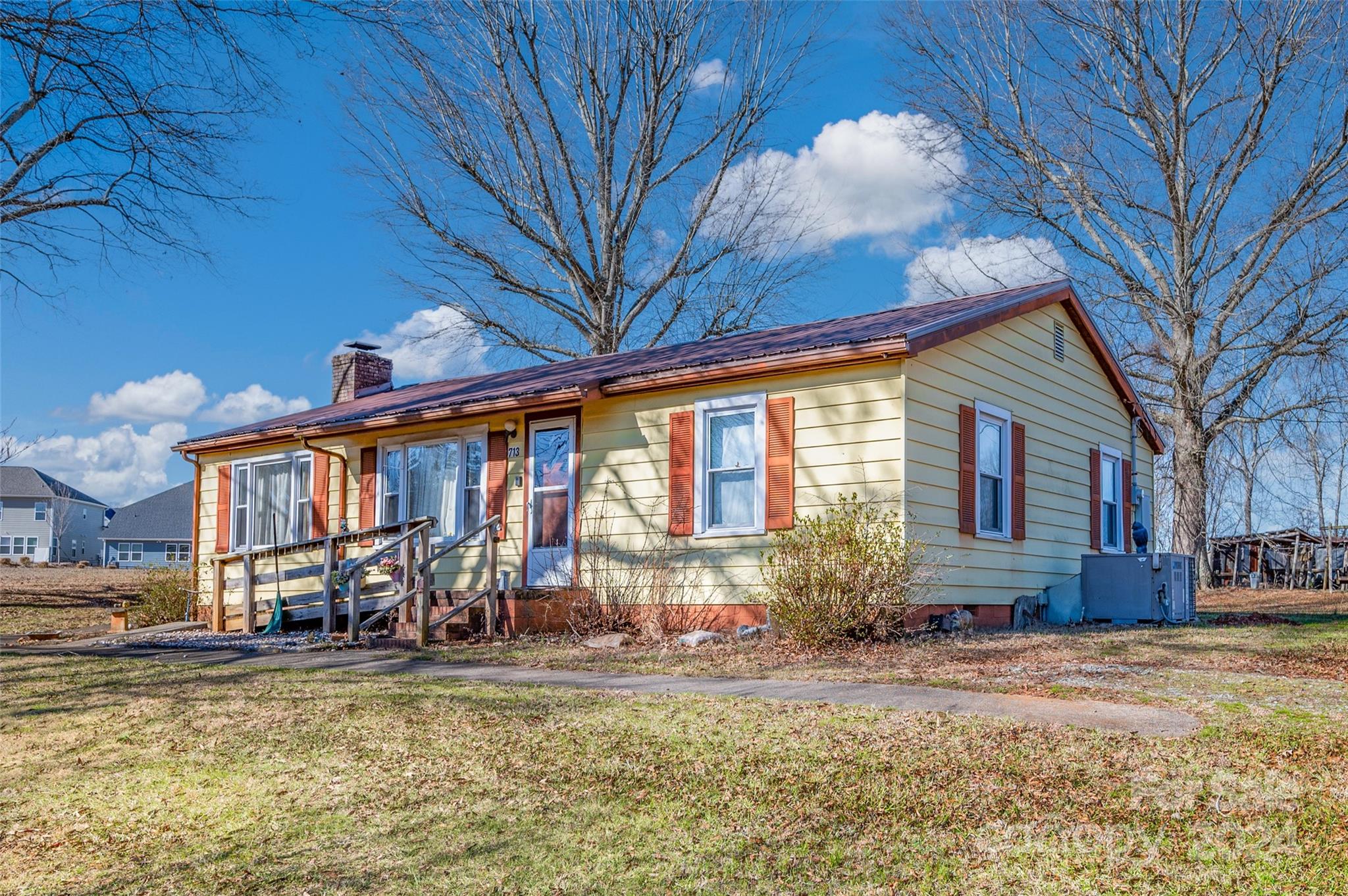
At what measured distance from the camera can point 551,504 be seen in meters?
13.7

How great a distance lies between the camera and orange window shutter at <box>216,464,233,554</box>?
18.1m

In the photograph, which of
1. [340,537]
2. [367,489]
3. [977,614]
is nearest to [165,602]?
[367,489]

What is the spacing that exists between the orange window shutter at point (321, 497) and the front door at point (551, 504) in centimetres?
410

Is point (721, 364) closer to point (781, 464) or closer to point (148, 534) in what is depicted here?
point (781, 464)

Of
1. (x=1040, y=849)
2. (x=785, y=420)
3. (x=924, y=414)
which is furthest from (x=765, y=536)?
(x=1040, y=849)

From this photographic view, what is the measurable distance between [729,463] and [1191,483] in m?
14.8

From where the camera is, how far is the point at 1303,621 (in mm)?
14453

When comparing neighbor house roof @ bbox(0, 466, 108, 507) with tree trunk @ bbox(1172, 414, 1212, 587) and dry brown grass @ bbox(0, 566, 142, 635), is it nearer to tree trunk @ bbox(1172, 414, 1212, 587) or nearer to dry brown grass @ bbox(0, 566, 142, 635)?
dry brown grass @ bbox(0, 566, 142, 635)

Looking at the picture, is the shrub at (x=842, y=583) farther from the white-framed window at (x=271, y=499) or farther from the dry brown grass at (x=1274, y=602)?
the dry brown grass at (x=1274, y=602)

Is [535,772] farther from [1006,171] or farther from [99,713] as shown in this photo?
[1006,171]

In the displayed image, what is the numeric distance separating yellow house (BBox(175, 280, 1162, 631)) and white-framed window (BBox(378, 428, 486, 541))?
3 centimetres

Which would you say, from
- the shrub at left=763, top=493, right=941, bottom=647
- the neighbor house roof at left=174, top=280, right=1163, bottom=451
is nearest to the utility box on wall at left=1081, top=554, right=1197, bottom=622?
the neighbor house roof at left=174, top=280, right=1163, bottom=451

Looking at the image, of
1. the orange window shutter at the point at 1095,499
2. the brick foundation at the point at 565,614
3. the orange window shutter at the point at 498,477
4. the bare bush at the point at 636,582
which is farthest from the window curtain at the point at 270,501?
the orange window shutter at the point at 1095,499

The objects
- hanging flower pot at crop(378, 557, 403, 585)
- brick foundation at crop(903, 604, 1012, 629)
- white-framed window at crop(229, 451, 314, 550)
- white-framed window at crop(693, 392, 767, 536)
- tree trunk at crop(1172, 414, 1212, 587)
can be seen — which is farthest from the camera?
tree trunk at crop(1172, 414, 1212, 587)
